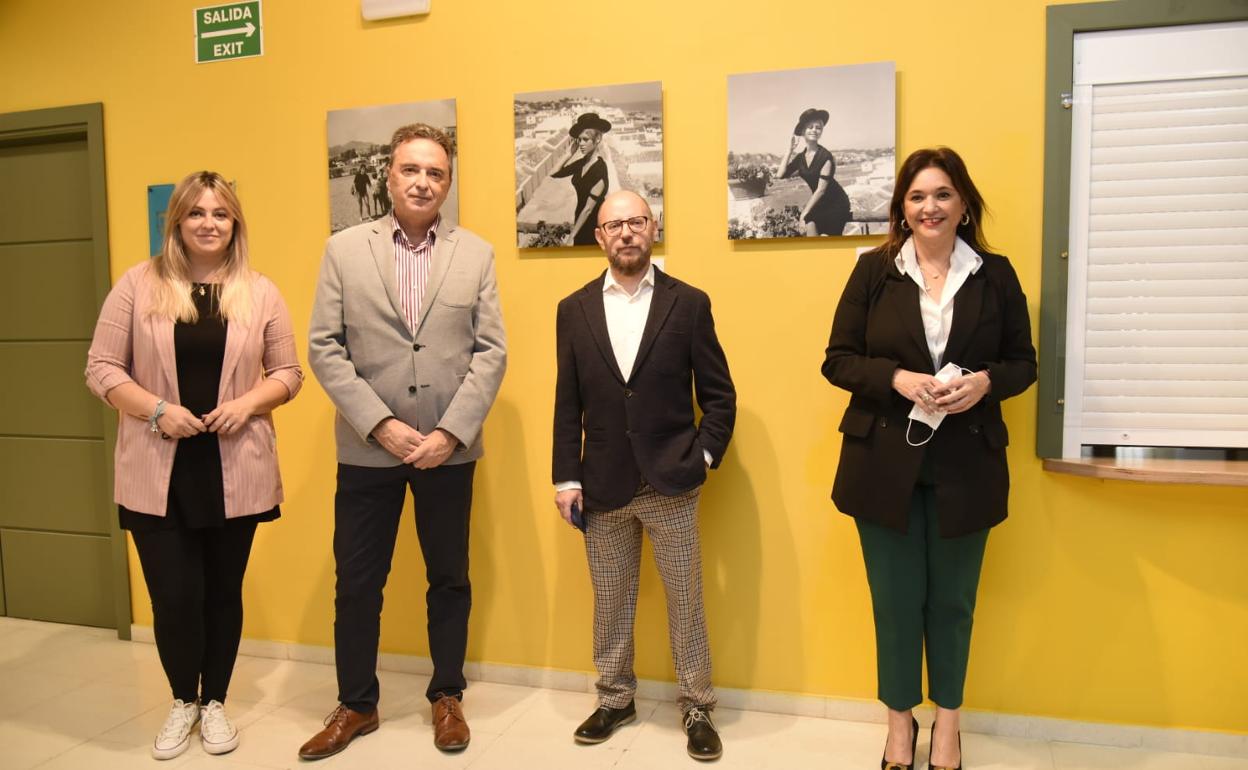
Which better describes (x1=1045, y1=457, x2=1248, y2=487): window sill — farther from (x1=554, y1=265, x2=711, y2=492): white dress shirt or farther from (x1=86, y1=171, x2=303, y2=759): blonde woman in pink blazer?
(x1=86, y1=171, x2=303, y2=759): blonde woman in pink blazer

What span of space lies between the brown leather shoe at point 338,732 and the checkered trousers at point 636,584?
72cm

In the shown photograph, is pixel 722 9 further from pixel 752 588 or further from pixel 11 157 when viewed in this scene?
pixel 11 157

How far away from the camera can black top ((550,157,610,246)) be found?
2.78m

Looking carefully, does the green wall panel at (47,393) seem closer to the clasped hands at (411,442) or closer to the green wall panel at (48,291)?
the green wall panel at (48,291)

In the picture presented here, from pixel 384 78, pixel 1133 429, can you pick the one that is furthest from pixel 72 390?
pixel 1133 429

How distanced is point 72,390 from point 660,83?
2.76m

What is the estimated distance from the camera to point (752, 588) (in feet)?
8.97

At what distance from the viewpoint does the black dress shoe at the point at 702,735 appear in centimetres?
240

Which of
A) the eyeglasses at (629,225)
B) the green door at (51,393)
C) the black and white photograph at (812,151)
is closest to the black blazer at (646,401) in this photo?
the eyeglasses at (629,225)

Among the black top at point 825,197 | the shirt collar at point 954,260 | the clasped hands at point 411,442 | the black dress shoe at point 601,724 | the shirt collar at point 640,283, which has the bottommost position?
the black dress shoe at point 601,724

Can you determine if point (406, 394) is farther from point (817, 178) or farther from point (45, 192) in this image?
point (45, 192)

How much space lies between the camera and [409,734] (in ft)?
8.46

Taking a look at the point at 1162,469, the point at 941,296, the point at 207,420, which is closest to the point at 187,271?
the point at 207,420

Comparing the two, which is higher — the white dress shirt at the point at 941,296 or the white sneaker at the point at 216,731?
the white dress shirt at the point at 941,296
